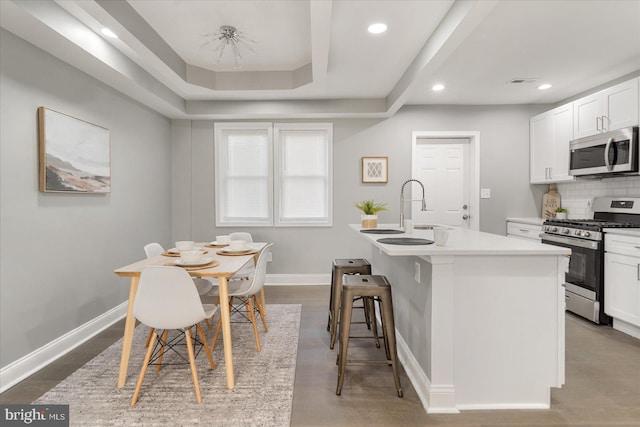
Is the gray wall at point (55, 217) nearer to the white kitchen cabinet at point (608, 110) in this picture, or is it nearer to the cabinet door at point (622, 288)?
Answer: the cabinet door at point (622, 288)

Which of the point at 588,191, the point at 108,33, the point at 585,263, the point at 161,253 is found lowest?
the point at 585,263

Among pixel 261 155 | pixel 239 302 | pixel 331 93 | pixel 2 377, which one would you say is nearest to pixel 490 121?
pixel 331 93

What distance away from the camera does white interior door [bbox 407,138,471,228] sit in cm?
482

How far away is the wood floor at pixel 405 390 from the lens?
1.82 meters

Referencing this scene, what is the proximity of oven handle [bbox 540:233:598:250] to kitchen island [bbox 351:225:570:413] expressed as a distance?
1773 mm

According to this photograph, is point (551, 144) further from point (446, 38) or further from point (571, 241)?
point (446, 38)

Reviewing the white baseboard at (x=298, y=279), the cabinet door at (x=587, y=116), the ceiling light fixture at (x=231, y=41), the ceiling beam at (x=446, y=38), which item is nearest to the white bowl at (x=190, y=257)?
the ceiling light fixture at (x=231, y=41)

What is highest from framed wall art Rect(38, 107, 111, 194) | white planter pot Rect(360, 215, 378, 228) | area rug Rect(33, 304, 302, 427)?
framed wall art Rect(38, 107, 111, 194)

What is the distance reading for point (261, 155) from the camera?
4.77m

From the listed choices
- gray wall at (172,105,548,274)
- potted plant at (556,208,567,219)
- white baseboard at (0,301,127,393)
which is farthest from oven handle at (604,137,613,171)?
white baseboard at (0,301,127,393)

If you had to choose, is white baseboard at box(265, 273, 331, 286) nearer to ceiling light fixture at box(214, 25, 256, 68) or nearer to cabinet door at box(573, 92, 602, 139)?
ceiling light fixture at box(214, 25, 256, 68)

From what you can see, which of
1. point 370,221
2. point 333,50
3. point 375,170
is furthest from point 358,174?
point 333,50

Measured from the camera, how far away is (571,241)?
11.3ft

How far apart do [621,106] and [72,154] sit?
5.20 meters
